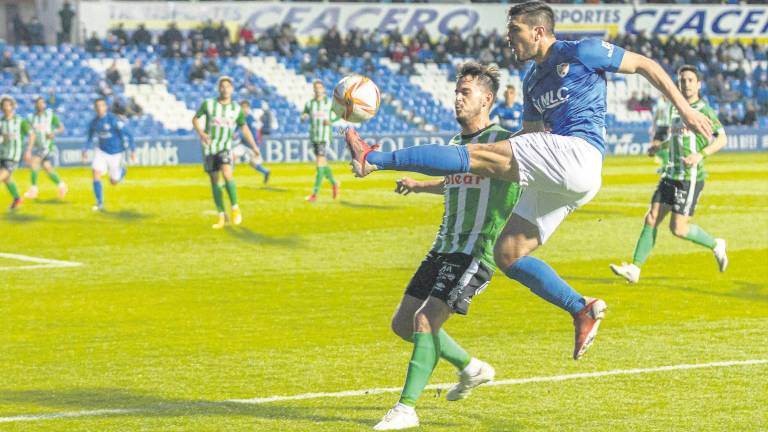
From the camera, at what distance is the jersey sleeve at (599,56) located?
7.39m

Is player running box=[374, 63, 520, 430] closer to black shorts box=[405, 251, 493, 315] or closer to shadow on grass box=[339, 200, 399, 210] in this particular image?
black shorts box=[405, 251, 493, 315]

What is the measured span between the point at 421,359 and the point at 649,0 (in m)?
53.5

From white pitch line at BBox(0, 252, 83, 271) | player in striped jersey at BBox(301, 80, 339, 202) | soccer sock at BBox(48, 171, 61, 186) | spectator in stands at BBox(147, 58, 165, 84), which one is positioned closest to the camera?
white pitch line at BBox(0, 252, 83, 271)

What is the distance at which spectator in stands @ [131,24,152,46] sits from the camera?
45.4 metres

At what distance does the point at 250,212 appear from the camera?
74.8 feet

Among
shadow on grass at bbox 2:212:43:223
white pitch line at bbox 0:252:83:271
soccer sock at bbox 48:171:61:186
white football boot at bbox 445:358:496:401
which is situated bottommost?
shadow on grass at bbox 2:212:43:223

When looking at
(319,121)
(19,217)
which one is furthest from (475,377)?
(319,121)

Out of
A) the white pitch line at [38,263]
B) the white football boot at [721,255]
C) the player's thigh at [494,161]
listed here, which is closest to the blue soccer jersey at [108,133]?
the white pitch line at [38,263]

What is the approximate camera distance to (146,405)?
302 inches

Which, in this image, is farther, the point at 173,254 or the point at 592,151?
the point at 173,254

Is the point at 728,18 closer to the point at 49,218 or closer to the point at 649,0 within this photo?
the point at 649,0

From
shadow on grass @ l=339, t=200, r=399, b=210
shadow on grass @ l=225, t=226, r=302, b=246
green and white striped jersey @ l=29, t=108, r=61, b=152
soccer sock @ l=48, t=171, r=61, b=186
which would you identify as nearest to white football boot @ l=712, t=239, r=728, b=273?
shadow on grass @ l=225, t=226, r=302, b=246

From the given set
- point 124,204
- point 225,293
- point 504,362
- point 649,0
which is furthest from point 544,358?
point 649,0

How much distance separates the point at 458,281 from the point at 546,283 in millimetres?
666
